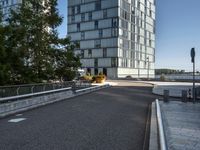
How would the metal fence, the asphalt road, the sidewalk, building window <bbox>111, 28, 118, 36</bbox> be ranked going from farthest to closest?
building window <bbox>111, 28, 118, 36</bbox>
the metal fence
the asphalt road
the sidewalk

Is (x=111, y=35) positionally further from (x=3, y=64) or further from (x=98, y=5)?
(x=3, y=64)

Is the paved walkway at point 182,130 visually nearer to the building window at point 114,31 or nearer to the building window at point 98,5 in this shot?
the building window at point 114,31

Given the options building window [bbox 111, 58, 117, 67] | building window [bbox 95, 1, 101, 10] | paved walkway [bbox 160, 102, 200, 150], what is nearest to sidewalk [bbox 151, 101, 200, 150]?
paved walkway [bbox 160, 102, 200, 150]

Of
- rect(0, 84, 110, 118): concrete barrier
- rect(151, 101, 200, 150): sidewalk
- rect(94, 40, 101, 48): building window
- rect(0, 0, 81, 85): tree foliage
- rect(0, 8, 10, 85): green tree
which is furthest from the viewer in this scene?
rect(94, 40, 101, 48): building window

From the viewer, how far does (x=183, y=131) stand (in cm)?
820

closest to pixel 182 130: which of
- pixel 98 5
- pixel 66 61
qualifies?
pixel 66 61

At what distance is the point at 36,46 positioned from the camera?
18.5 metres

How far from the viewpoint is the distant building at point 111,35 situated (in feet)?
257

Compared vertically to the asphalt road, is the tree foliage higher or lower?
higher

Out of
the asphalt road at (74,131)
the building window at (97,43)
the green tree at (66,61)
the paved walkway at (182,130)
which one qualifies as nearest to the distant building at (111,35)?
the building window at (97,43)

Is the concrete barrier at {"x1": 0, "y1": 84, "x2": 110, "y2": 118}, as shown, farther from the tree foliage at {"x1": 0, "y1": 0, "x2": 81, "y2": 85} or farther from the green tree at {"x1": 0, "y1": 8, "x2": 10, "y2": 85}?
the green tree at {"x1": 0, "y1": 8, "x2": 10, "y2": 85}

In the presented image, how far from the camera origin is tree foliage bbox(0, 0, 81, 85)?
666 inches

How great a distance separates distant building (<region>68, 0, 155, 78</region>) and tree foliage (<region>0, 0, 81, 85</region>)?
5548cm

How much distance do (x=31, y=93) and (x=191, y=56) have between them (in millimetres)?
9353
